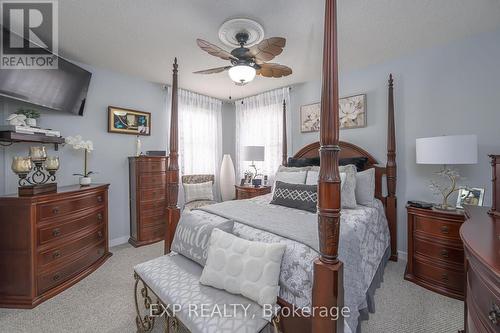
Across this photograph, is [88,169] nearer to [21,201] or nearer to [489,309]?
[21,201]

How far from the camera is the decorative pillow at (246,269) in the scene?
1212mm

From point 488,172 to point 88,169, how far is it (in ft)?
15.8

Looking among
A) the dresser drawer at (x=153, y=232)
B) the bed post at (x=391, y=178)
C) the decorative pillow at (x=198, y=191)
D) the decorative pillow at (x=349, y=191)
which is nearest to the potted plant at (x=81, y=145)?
the dresser drawer at (x=153, y=232)

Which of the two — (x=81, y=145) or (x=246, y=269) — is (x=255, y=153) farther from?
(x=246, y=269)

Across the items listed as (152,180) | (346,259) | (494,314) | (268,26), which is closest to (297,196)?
(346,259)

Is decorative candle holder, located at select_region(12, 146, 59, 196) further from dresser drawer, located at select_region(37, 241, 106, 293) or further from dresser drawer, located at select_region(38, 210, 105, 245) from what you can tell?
dresser drawer, located at select_region(37, 241, 106, 293)

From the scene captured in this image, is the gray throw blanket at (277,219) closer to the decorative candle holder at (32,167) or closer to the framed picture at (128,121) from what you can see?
the decorative candle holder at (32,167)

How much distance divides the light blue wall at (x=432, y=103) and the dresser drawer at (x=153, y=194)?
2.99 m

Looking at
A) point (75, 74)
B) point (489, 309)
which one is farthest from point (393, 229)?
point (75, 74)

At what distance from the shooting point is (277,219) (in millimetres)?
1872

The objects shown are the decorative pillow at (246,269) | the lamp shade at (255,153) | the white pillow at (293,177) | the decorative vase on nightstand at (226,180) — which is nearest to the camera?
the decorative pillow at (246,269)

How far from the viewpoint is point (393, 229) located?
270 centimetres

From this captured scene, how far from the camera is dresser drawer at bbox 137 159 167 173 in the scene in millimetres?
3252

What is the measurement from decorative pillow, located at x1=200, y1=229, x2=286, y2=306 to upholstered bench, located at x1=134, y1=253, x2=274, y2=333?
0.05m
